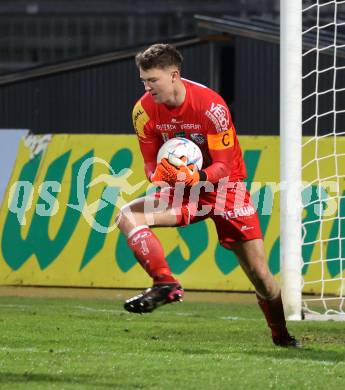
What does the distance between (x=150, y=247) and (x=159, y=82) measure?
1.04 m

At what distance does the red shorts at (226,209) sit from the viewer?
7.66 meters

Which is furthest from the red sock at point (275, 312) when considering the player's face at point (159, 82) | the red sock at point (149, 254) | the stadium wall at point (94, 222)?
the stadium wall at point (94, 222)

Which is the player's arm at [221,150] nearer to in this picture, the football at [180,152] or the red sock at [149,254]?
the football at [180,152]

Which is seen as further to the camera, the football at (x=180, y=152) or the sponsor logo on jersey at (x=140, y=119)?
the sponsor logo on jersey at (x=140, y=119)

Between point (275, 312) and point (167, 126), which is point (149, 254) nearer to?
point (167, 126)

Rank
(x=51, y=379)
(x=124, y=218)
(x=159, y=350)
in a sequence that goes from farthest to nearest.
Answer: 1. (x=159, y=350)
2. (x=124, y=218)
3. (x=51, y=379)

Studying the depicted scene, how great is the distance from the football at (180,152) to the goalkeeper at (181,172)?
55mm

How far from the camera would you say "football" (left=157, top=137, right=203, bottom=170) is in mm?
7441

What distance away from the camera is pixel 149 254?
7.10 meters

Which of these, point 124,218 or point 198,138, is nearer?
point 124,218

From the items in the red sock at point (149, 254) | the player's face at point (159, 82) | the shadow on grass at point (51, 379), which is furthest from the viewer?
the player's face at point (159, 82)

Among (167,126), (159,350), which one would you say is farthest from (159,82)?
(159,350)

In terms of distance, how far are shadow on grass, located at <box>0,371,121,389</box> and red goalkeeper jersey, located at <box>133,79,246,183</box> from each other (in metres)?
1.49

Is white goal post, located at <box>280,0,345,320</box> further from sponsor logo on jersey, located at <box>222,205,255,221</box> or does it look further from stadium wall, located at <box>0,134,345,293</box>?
sponsor logo on jersey, located at <box>222,205,255,221</box>
